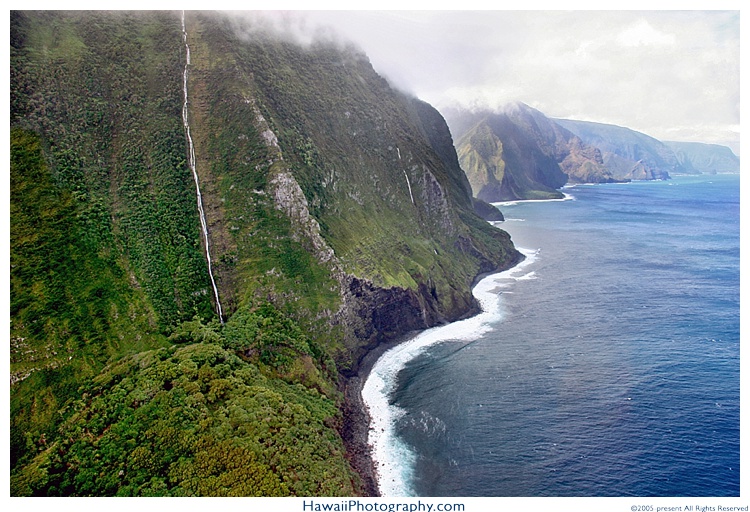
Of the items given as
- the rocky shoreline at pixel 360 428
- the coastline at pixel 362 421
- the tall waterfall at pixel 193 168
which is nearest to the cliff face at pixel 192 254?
the tall waterfall at pixel 193 168

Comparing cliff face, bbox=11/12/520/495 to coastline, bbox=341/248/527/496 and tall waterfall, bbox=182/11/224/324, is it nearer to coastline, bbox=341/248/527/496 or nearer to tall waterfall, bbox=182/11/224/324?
tall waterfall, bbox=182/11/224/324

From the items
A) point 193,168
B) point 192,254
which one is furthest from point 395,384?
point 193,168

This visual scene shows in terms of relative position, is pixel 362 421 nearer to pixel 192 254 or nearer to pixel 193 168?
pixel 192 254

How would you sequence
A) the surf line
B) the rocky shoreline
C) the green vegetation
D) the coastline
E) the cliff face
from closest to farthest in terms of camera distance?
the green vegetation
the cliff face
the rocky shoreline
the coastline
the surf line

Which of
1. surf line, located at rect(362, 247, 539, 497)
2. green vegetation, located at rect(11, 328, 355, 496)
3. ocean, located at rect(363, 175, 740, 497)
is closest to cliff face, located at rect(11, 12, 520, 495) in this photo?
green vegetation, located at rect(11, 328, 355, 496)

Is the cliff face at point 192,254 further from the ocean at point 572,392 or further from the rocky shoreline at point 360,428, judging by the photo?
the ocean at point 572,392

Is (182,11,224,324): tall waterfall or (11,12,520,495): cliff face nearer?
(11,12,520,495): cliff face
